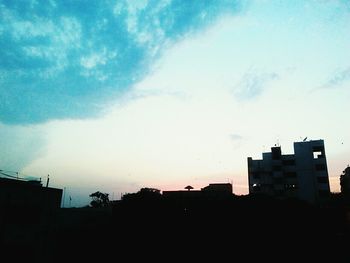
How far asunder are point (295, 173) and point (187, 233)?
3912 cm

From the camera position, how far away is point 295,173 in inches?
2468

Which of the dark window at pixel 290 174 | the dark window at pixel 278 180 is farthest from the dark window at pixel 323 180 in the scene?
the dark window at pixel 278 180

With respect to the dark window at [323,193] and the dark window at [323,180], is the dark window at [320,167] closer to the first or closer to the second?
the dark window at [323,180]

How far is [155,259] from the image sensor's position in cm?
3002

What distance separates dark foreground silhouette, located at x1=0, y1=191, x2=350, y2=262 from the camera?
28281 millimetres

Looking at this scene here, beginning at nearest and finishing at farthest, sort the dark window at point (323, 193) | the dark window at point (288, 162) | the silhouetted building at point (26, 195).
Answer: the silhouetted building at point (26, 195) → the dark window at point (323, 193) → the dark window at point (288, 162)

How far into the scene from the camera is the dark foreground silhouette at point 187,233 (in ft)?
92.8

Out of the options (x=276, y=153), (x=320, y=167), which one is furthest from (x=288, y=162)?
(x=320, y=167)

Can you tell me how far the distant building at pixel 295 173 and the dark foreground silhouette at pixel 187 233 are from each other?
2554cm

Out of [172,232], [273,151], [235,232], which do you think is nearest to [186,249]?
[172,232]

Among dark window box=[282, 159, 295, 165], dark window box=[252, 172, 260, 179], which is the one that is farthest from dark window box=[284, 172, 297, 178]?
dark window box=[252, 172, 260, 179]

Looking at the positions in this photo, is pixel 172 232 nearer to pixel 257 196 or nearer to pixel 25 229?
pixel 257 196

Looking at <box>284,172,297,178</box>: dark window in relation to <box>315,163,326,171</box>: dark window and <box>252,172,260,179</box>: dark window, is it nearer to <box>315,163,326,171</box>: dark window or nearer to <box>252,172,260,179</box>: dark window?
<box>315,163,326,171</box>: dark window

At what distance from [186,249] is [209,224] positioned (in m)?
4.02
